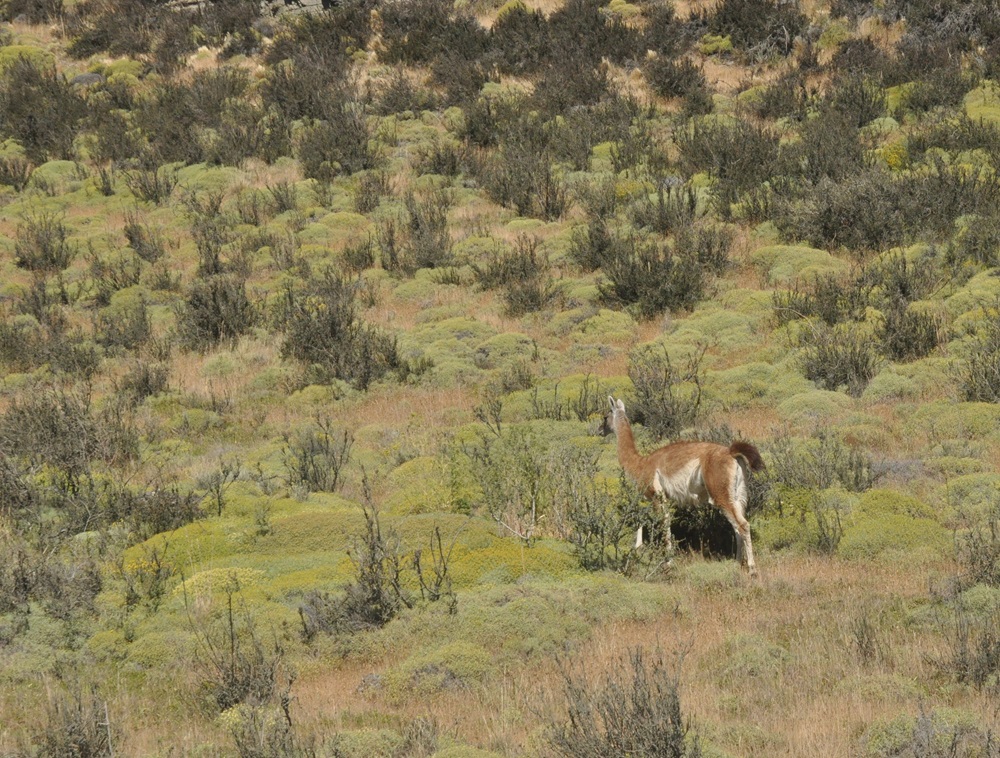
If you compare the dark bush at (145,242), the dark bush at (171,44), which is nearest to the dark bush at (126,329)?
the dark bush at (145,242)

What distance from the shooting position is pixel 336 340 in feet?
43.3

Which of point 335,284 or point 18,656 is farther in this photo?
point 335,284

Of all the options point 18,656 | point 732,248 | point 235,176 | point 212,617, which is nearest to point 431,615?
point 212,617

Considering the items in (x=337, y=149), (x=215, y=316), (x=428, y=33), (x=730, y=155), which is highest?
(x=428, y=33)

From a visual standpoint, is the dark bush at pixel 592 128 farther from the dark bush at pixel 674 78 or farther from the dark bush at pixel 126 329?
the dark bush at pixel 126 329

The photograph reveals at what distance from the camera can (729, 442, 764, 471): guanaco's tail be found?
7023 mm

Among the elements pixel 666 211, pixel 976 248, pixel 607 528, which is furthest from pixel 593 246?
pixel 607 528

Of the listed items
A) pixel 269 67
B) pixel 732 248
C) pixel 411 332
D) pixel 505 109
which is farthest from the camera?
pixel 269 67

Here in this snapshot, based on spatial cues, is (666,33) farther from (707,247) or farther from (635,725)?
(635,725)

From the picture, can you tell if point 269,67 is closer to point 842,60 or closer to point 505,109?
point 505,109

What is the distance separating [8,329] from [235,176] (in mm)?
6745

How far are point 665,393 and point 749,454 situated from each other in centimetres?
359

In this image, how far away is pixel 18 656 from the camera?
21.7 feet

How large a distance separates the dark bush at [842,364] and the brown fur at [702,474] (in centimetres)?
354
